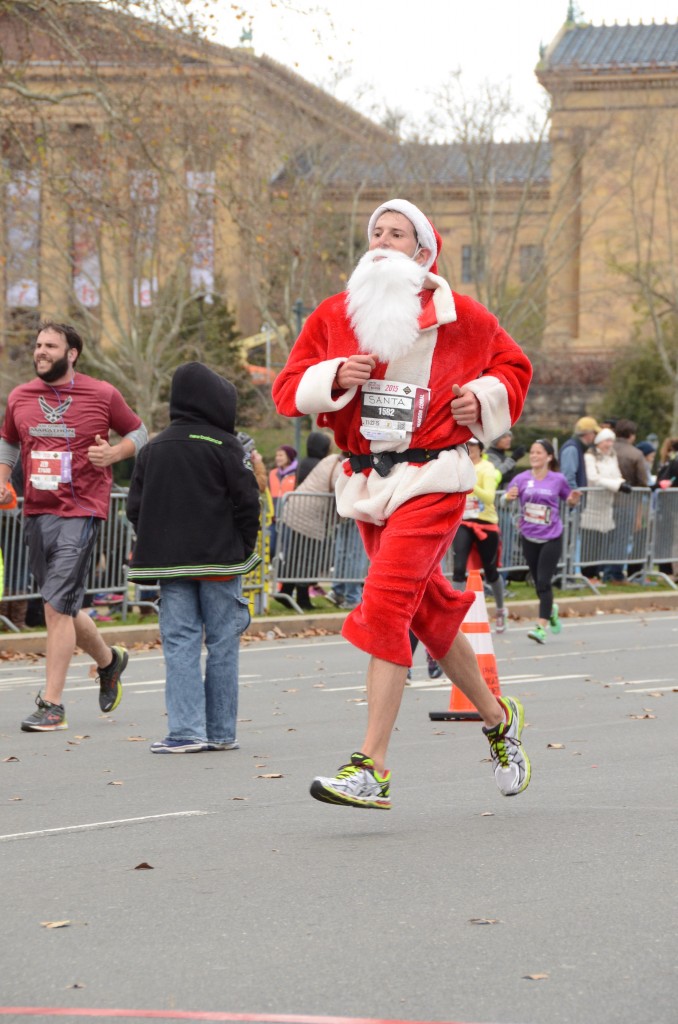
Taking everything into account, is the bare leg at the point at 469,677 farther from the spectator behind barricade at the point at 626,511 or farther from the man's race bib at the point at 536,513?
the spectator behind barricade at the point at 626,511

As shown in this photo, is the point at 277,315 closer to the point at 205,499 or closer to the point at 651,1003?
the point at 205,499

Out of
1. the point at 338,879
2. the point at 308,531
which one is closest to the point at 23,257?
the point at 308,531

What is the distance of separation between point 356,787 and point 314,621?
1126cm

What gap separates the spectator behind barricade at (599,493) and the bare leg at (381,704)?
15.2 meters

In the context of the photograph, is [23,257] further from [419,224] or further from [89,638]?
[419,224]

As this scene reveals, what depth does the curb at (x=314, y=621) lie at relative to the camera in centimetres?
1495

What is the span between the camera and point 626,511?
22062 mm

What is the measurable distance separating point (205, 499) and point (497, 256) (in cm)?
5015

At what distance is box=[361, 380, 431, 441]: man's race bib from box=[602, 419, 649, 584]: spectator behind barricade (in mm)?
15685

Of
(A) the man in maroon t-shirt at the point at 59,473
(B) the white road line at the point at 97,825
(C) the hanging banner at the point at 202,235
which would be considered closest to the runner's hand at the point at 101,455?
(A) the man in maroon t-shirt at the point at 59,473

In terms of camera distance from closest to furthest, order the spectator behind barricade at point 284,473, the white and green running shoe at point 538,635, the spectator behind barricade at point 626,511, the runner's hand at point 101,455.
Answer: the runner's hand at point 101,455
the white and green running shoe at point 538,635
the spectator behind barricade at point 284,473
the spectator behind barricade at point 626,511

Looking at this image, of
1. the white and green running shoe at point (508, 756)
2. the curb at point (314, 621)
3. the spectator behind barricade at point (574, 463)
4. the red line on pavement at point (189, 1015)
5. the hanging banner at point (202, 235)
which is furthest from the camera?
the hanging banner at point (202, 235)

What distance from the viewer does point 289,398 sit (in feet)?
21.5

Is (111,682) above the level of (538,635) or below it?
above
